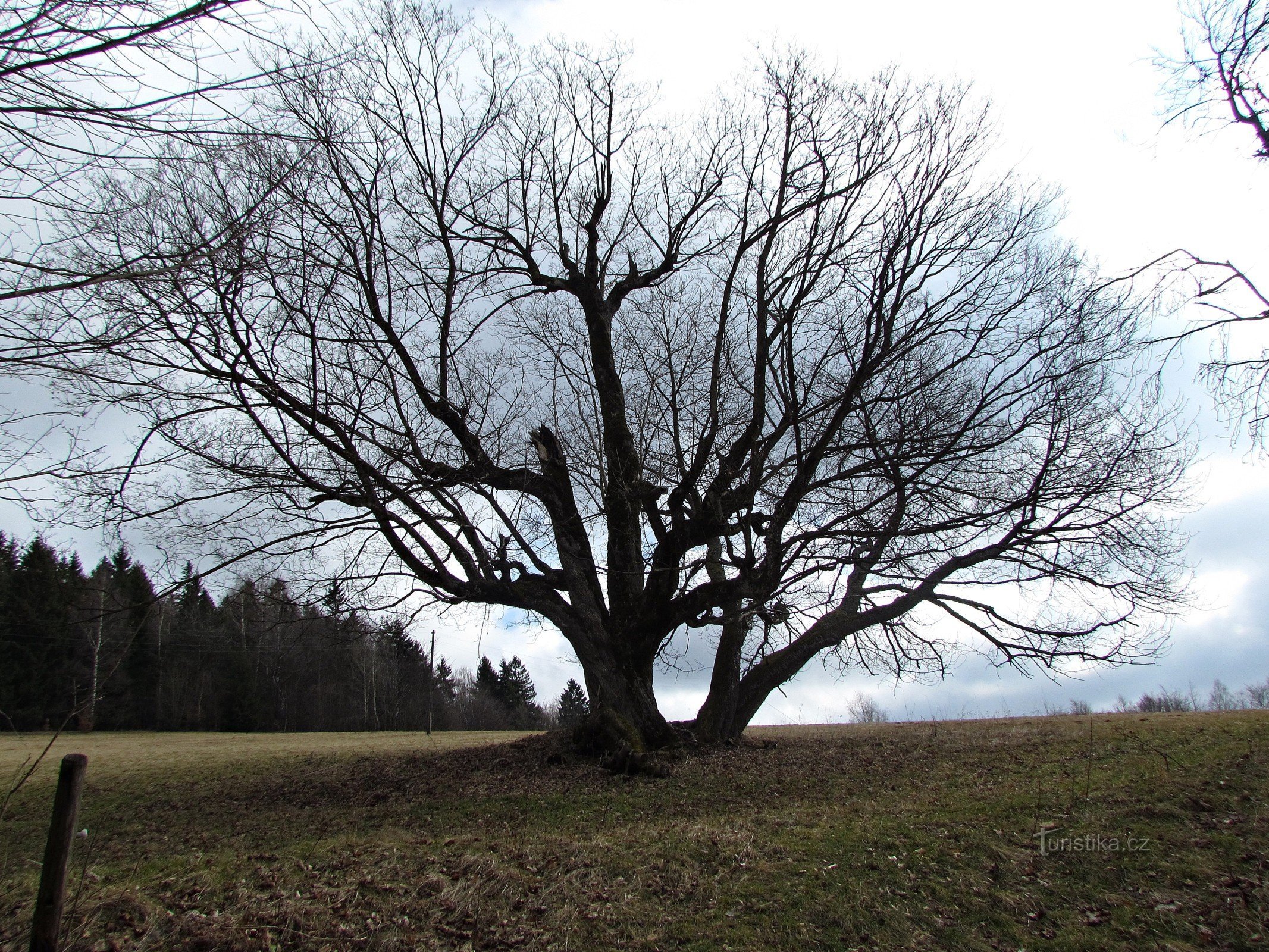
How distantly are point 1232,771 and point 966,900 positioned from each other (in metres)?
4.18

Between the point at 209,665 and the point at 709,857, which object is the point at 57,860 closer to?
the point at 709,857

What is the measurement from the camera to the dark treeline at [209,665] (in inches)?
267

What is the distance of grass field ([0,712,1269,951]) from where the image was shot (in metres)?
4.33

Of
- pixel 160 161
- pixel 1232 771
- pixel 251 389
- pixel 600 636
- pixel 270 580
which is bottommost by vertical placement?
pixel 1232 771

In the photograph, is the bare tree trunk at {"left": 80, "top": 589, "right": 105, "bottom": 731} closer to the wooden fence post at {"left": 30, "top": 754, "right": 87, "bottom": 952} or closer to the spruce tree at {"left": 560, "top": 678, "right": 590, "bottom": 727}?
the wooden fence post at {"left": 30, "top": 754, "right": 87, "bottom": 952}

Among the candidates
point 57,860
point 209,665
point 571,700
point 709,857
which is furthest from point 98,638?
point 571,700

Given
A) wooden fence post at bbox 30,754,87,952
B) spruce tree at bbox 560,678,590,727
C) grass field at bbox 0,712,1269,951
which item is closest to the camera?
wooden fence post at bbox 30,754,87,952

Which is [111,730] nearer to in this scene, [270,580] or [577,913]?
[270,580]

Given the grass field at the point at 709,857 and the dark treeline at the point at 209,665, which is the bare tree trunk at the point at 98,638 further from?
the grass field at the point at 709,857

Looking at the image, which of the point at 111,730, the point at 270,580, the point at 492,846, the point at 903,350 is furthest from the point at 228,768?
the point at 111,730

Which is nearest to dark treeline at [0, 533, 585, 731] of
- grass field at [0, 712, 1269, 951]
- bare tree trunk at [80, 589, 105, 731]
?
bare tree trunk at [80, 589, 105, 731]

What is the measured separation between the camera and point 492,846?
20.7 ft

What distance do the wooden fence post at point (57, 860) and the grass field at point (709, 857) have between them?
403 millimetres

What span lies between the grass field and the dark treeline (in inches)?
57.5
